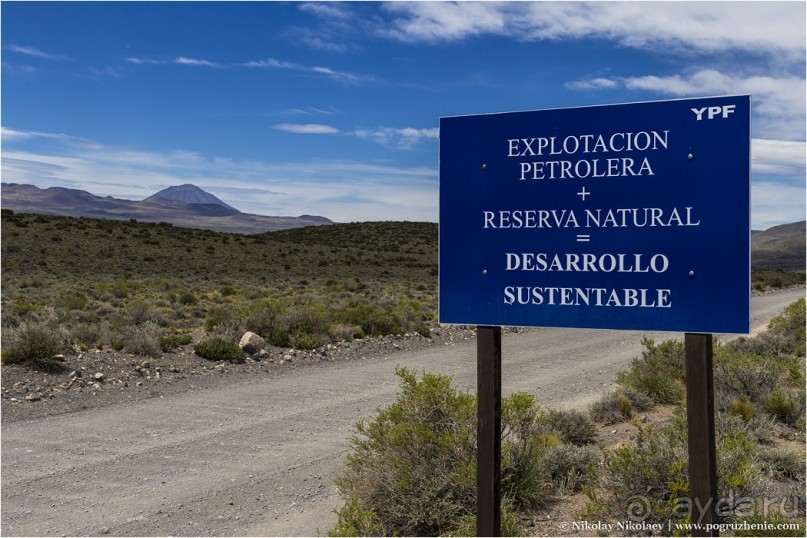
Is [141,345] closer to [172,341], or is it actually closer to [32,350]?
[172,341]

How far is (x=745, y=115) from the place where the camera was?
3.89 metres

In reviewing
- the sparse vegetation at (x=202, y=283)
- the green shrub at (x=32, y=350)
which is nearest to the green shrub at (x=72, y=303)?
the sparse vegetation at (x=202, y=283)

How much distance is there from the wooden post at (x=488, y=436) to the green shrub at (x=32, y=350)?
9497mm

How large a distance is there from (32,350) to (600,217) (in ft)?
35.0

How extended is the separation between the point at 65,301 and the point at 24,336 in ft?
36.9

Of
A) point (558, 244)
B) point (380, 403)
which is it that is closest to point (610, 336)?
point (380, 403)

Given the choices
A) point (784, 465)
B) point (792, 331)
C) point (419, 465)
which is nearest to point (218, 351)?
point (419, 465)

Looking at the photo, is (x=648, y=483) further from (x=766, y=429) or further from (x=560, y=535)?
(x=766, y=429)

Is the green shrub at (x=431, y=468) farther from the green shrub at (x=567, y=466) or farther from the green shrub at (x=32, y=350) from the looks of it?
the green shrub at (x=32, y=350)

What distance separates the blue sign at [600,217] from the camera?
155 inches

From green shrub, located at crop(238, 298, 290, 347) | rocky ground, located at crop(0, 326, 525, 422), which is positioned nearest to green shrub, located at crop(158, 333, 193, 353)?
rocky ground, located at crop(0, 326, 525, 422)

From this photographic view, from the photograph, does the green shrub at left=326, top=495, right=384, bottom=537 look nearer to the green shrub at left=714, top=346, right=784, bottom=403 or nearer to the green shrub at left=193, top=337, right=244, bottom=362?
the green shrub at left=714, top=346, right=784, bottom=403

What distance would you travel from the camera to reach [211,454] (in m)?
7.70

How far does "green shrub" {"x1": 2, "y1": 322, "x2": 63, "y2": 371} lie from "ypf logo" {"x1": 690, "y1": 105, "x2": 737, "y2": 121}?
36.3 feet
